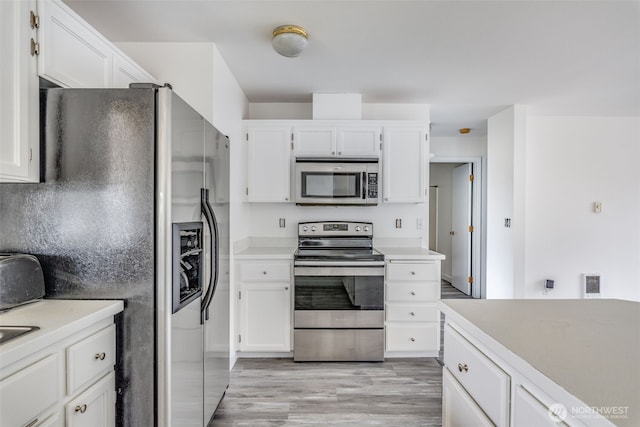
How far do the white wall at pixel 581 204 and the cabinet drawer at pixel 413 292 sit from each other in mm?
1929

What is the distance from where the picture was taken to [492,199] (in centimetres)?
402

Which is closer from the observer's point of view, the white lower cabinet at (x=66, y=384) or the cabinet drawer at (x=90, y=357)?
the white lower cabinet at (x=66, y=384)

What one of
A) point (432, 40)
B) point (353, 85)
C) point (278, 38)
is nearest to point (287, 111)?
A: point (353, 85)

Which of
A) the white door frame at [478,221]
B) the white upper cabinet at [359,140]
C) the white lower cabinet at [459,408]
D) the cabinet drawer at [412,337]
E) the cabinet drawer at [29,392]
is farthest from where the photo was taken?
the white door frame at [478,221]

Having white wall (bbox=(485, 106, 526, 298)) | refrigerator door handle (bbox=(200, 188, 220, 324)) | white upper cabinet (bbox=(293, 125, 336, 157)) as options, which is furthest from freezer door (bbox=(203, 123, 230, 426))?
white wall (bbox=(485, 106, 526, 298))

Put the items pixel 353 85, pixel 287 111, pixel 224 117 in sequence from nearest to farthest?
pixel 224 117 → pixel 353 85 → pixel 287 111

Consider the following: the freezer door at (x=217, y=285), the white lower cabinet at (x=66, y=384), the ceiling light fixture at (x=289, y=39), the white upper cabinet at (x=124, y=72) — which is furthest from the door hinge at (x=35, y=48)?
the ceiling light fixture at (x=289, y=39)

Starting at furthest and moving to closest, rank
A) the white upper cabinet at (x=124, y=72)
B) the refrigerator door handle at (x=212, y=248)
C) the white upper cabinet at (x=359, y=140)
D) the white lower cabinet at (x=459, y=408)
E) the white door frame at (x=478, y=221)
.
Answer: the white door frame at (x=478, y=221), the white upper cabinet at (x=359, y=140), the white upper cabinet at (x=124, y=72), the refrigerator door handle at (x=212, y=248), the white lower cabinet at (x=459, y=408)

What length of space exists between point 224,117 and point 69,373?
78.2 inches

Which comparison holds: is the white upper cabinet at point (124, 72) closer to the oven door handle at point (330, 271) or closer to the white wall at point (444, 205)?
the oven door handle at point (330, 271)

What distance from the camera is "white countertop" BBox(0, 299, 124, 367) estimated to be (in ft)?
2.93

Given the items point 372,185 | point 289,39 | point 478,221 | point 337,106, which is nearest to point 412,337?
point 372,185

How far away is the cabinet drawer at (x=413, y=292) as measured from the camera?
109 inches

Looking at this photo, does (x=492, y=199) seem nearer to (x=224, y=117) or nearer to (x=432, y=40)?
(x=432, y=40)
